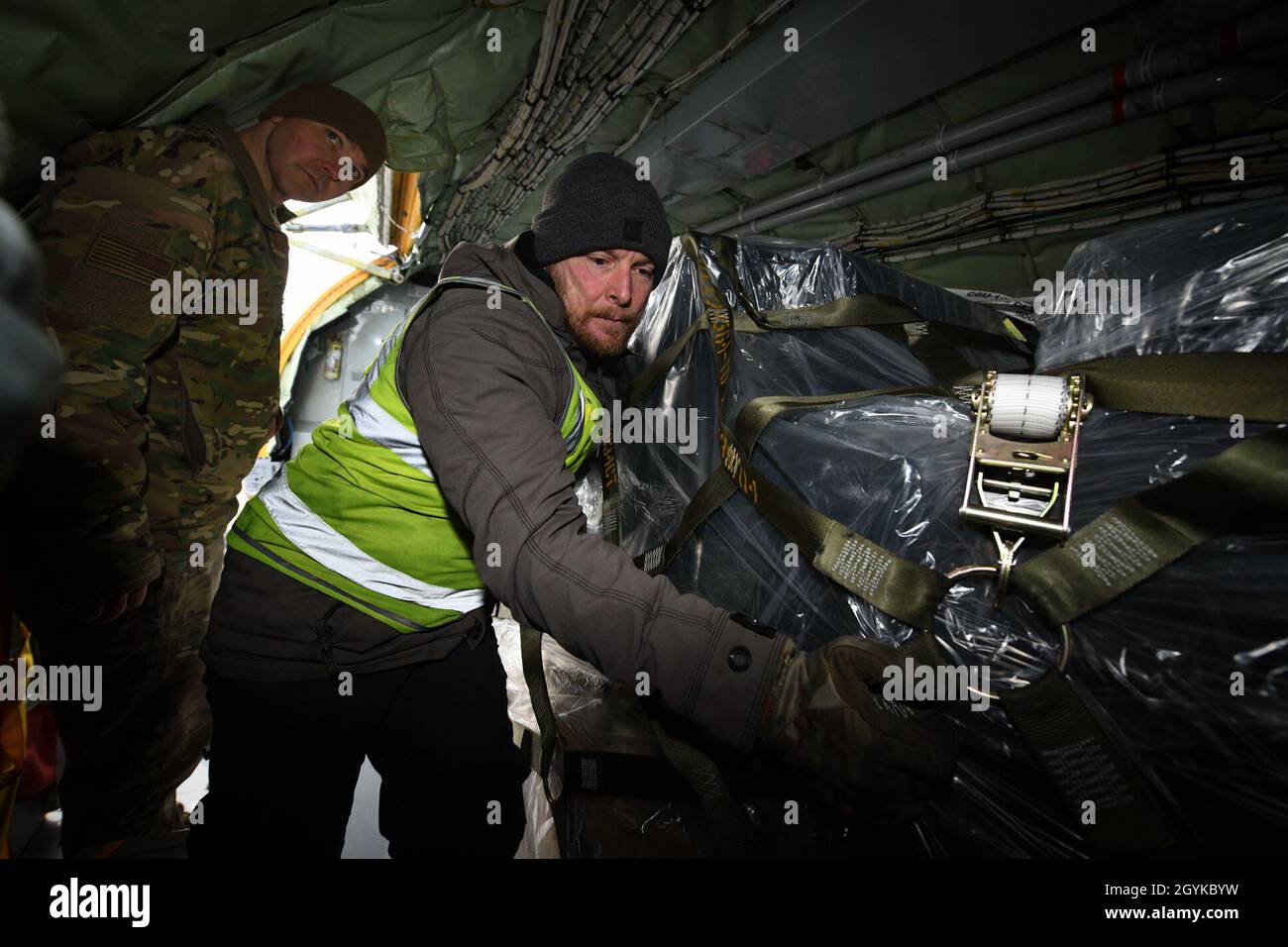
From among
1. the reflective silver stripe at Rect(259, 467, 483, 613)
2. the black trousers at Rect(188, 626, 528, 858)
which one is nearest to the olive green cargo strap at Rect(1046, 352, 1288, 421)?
the reflective silver stripe at Rect(259, 467, 483, 613)

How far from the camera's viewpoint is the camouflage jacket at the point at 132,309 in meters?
1.52

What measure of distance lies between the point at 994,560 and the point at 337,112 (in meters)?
2.80

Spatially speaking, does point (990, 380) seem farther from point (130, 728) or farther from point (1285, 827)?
point (130, 728)

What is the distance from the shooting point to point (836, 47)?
81.3 inches

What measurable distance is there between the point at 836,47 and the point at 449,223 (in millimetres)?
3673

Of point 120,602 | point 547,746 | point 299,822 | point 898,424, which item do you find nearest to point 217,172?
point 120,602

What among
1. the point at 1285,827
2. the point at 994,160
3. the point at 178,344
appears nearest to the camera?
the point at 1285,827

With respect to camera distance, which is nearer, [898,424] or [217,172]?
[898,424]

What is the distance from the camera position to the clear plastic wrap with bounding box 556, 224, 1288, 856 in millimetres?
731

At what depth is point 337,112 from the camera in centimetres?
219

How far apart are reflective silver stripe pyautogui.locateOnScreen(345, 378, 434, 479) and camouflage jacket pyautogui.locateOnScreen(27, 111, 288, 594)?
0.82 meters

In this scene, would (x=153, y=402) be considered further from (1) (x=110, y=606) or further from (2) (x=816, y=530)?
(2) (x=816, y=530)

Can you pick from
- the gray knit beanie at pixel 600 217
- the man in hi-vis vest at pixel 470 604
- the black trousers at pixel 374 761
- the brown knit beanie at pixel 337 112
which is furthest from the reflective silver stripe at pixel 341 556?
the brown knit beanie at pixel 337 112
